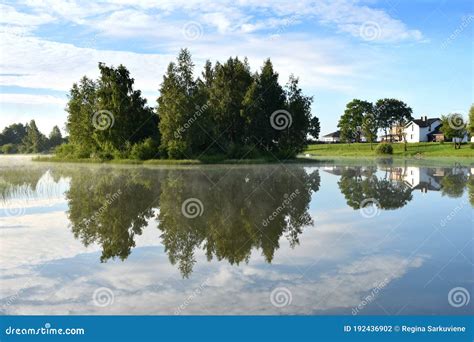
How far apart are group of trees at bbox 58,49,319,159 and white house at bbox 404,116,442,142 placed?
60.8 metres

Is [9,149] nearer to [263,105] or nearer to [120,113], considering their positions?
[120,113]

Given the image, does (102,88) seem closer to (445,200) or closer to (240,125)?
(240,125)

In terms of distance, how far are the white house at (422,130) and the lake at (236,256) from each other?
10357 centimetres

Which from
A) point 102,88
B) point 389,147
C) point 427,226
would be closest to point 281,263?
point 427,226

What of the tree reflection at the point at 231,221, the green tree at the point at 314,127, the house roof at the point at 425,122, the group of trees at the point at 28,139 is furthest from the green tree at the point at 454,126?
the group of trees at the point at 28,139

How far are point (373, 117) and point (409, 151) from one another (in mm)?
28893

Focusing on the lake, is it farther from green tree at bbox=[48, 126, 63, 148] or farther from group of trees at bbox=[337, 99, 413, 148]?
green tree at bbox=[48, 126, 63, 148]

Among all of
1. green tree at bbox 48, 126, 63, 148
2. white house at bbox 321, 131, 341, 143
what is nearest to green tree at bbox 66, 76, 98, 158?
green tree at bbox 48, 126, 63, 148

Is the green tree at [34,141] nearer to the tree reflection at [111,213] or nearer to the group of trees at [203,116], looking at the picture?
the group of trees at [203,116]

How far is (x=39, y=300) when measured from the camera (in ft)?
27.4

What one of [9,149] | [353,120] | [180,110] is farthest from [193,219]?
[9,149]

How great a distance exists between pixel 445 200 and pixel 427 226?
23.6 feet

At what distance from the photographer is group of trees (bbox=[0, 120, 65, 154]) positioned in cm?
12975

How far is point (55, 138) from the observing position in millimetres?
141500
